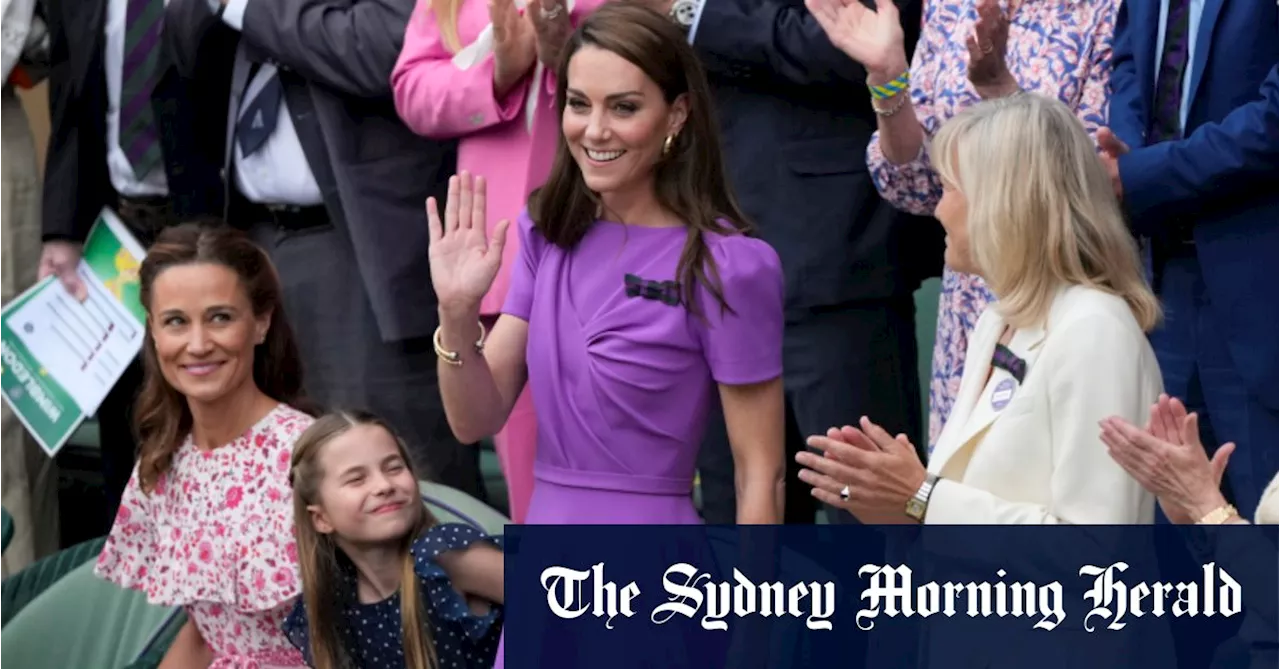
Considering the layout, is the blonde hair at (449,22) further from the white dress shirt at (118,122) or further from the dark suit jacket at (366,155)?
the white dress shirt at (118,122)

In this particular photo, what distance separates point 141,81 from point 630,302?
233 centimetres

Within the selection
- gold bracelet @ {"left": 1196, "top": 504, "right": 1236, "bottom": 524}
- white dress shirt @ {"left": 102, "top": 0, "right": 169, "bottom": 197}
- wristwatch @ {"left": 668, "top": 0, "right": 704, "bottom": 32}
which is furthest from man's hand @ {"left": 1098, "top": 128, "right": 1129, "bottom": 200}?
white dress shirt @ {"left": 102, "top": 0, "right": 169, "bottom": 197}

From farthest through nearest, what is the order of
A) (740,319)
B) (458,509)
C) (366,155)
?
1. (366,155)
2. (458,509)
3. (740,319)

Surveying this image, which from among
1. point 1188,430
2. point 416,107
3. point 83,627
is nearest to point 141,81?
point 416,107

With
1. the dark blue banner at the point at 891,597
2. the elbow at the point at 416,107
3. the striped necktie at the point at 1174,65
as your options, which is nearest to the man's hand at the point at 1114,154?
the striped necktie at the point at 1174,65

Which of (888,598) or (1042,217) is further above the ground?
(1042,217)

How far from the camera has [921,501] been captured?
3012mm

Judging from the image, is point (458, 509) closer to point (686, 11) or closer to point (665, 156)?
point (665, 156)

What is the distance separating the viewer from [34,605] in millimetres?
3918

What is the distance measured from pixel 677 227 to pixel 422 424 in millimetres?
1664

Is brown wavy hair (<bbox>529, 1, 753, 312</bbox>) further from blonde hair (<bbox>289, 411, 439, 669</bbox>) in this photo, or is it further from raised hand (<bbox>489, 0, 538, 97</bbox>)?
raised hand (<bbox>489, 0, 538, 97</bbox>)

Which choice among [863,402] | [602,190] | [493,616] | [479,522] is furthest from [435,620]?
[863,402]

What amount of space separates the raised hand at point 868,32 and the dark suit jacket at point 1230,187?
472 millimetres

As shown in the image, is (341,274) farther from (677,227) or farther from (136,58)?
(677,227)
